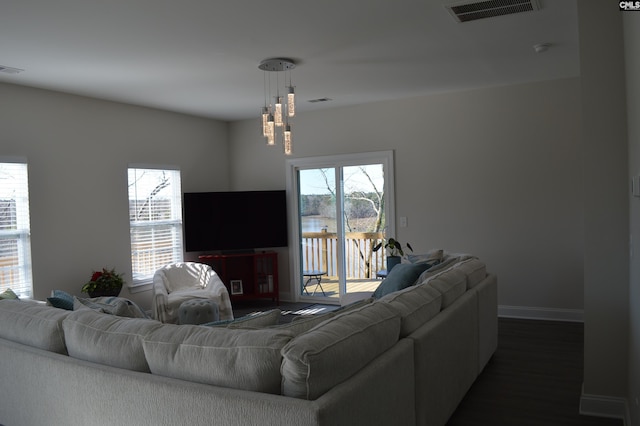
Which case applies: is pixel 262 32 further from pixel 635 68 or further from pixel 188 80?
pixel 635 68

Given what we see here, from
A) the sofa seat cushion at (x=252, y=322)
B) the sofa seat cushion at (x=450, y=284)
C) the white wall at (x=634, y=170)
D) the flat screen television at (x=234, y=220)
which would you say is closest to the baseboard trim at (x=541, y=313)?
the sofa seat cushion at (x=450, y=284)

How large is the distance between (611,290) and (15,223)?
5071 millimetres

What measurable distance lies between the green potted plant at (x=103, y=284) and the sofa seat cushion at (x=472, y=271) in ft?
11.7

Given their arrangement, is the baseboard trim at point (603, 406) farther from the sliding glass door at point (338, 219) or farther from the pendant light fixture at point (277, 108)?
the sliding glass door at point (338, 219)

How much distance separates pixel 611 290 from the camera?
301 centimetres

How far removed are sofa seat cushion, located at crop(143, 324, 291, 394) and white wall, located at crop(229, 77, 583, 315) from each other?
4.44 meters

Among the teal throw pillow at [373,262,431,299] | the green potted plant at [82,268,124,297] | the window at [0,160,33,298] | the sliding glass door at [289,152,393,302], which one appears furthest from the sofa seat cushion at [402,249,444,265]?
the window at [0,160,33,298]

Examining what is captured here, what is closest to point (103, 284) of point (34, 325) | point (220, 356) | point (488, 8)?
point (34, 325)

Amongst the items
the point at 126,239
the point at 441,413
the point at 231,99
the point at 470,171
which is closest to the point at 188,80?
the point at 231,99

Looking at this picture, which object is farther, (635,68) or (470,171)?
(470,171)

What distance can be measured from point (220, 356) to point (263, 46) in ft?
9.09

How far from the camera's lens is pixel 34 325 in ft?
8.22

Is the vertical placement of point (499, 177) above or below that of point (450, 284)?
above

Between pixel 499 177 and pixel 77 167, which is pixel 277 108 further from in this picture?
pixel 499 177
